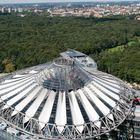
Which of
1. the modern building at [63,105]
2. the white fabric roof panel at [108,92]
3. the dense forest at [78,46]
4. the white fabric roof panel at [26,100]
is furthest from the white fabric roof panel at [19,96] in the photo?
the dense forest at [78,46]

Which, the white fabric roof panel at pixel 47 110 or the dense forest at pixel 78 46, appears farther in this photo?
the dense forest at pixel 78 46

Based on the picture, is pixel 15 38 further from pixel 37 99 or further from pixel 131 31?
pixel 37 99

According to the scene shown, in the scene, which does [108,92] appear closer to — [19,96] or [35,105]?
[35,105]

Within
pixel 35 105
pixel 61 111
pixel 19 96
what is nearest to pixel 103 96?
pixel 61 111

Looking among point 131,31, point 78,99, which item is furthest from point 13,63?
point 131,31

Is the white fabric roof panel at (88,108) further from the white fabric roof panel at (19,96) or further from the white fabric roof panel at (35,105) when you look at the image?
the white fabric roof panel at (19,96)
